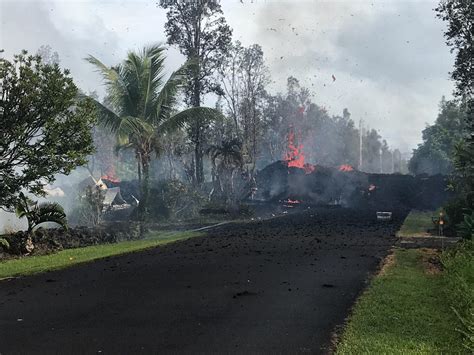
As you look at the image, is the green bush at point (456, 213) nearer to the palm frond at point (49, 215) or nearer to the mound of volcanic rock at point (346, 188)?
the palm frond at point (49, 215)

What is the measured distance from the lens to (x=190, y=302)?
25.3 feet

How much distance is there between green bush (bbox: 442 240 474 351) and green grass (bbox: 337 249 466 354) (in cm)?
12

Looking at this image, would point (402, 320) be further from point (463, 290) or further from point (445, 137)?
point (445, 137)

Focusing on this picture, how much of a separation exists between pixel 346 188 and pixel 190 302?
42.3 m

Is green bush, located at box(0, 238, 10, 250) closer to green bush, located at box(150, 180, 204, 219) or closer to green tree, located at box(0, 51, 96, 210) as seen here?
green tree, located at box(0, 51, 96, 210)

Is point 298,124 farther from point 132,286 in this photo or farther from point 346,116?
point 132,286

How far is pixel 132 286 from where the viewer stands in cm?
901

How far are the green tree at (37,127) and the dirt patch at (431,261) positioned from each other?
898 cm

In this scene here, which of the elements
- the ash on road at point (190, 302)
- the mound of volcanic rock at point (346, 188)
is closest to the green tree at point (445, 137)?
the mound of volcanic rock at point (346, 188)

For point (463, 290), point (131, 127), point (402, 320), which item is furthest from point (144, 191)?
point (402, 320)

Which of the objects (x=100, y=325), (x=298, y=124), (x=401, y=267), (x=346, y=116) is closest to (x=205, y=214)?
(x=401, y=267)

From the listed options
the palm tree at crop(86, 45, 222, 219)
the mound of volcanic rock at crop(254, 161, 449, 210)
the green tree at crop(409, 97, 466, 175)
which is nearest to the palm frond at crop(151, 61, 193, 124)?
the palm tree at crop(86, 45, 222, 219)

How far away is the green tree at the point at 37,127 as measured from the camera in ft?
42.5

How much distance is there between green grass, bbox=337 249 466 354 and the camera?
17.8 ft
